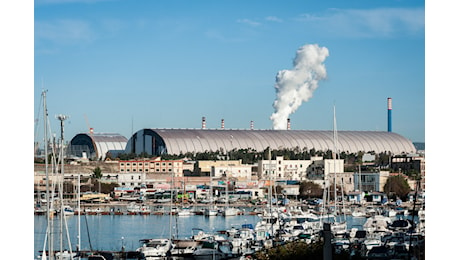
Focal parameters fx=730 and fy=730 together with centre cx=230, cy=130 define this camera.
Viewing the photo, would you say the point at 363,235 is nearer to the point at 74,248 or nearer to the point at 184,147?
the point at 74,248

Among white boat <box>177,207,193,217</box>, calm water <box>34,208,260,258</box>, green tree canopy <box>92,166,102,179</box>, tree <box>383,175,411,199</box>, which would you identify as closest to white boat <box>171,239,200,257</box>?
calm water <box>34,208,260,258</box>

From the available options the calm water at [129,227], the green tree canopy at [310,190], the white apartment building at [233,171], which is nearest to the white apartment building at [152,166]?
the white apartment building at [233,171]

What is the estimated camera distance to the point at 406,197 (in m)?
16.1

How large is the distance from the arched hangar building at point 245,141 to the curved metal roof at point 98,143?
5.41 ft

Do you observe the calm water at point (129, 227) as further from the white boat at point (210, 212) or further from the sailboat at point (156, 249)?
the sailboat at point (156, 249)

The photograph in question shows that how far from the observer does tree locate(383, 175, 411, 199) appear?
16531mm

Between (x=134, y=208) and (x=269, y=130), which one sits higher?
(x=269, y=130)

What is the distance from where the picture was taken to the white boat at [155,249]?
790 centimetres

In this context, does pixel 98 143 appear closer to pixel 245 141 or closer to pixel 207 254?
pixel 245 141

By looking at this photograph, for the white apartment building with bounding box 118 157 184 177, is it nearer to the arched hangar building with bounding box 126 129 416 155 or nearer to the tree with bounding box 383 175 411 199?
the arched hangar building with bounding box 126 129 416 155
